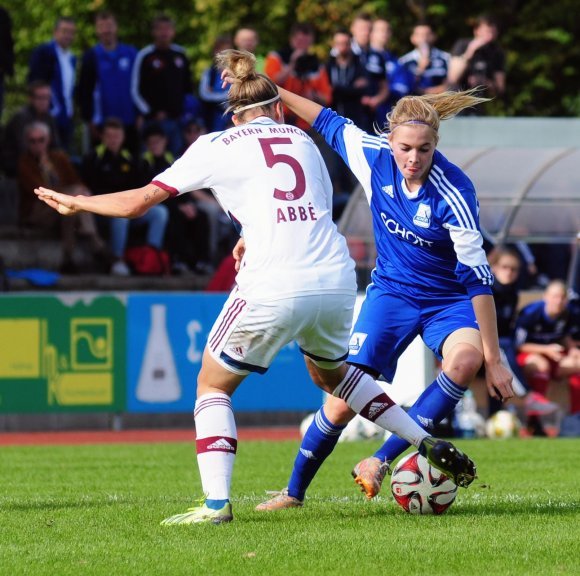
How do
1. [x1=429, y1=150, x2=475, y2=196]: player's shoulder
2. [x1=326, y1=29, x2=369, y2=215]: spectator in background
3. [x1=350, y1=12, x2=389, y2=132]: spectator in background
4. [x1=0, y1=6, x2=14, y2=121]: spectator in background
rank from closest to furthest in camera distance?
[x1=429, y1=150, x2=475, y2=196]: player's shoulder
[x1=0, y1=6, x2=14, y2=121]: spectator in background
[x1=326, y1=29, x2=369, y2=215]: spectator in background
[x1=350, y1=12, x2=389, y2=132]: spectator in background

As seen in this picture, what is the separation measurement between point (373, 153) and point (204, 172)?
4.53ft

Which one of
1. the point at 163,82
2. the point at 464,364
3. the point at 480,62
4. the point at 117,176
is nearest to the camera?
the point at 464,364

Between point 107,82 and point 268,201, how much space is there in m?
11.9

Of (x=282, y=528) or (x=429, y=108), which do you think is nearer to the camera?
(x=282, y=528)

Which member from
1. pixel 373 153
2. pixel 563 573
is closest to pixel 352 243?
pixel 373 153

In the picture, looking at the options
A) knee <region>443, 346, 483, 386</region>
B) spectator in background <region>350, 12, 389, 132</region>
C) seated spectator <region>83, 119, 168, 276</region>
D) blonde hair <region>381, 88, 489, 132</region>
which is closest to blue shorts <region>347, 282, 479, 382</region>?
knee <region>443, 346, 483, 386</region>

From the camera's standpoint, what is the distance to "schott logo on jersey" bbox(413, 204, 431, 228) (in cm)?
727

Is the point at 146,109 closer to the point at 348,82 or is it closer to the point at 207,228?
the point at 207,228

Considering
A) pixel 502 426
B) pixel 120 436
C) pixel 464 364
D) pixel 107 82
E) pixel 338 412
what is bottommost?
pixel 120 436

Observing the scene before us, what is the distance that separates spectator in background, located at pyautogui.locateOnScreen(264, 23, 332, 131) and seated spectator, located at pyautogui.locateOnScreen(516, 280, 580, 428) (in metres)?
4.38

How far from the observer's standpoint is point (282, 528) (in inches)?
261

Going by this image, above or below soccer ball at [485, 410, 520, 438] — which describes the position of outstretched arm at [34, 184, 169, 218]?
above

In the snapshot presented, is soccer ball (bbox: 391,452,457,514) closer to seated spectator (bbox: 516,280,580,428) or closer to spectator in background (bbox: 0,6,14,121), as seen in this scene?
seated spectator (bbox: 516,280,580,428)

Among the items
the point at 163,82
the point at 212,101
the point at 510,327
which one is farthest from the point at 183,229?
the point at 510,327
